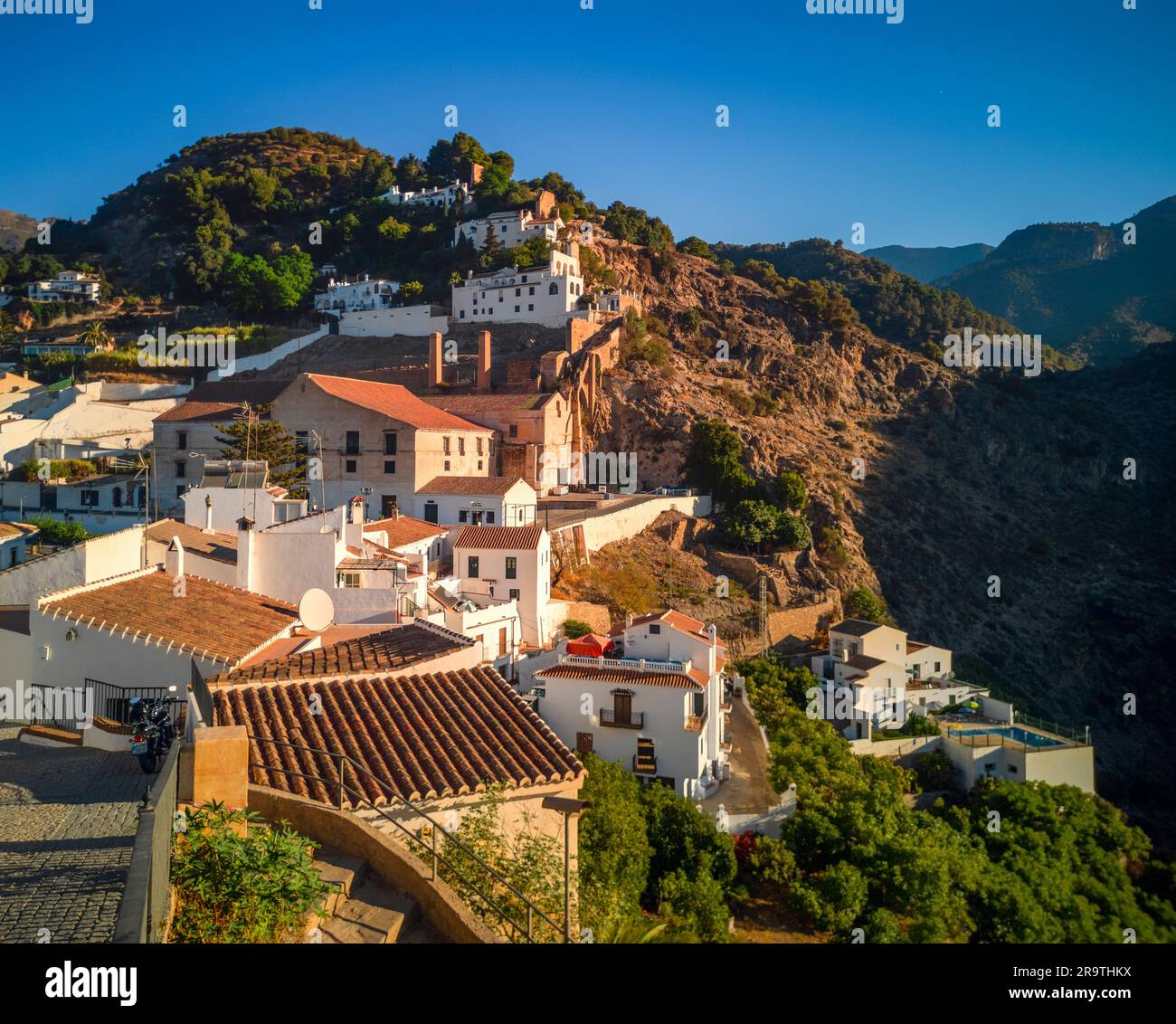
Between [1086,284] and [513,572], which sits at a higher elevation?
[1086,284]

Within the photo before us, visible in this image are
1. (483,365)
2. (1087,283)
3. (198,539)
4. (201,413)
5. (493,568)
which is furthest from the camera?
(1087,283)

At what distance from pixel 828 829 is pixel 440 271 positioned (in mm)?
51871

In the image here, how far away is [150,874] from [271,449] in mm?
32496

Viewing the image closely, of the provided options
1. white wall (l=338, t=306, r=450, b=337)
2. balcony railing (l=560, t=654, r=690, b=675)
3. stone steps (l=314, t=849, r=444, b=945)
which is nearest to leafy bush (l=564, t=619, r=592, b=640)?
balcony railing (l=560, t=654, r=690, b=675)

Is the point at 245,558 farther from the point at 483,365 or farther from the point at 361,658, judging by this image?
the point at 483,365

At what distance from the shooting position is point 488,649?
23.1 metres

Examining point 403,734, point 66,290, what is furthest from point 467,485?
point 66,290

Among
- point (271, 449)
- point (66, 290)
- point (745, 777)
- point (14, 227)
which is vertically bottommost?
point (745, 777)

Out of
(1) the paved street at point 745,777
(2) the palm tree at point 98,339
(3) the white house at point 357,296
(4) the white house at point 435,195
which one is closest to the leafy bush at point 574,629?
(1) the paved street at point 745,777

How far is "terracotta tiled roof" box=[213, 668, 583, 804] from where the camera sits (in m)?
7.64

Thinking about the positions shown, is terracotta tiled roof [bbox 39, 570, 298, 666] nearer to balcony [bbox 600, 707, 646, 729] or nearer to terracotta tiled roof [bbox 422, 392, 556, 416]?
balcony [bbox 600, 707, 646, 729]

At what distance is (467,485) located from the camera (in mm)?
34594

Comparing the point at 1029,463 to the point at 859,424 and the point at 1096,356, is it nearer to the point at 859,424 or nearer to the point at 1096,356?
the point at 859,424

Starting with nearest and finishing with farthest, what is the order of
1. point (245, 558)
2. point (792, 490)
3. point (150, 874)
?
point (150, 874) < point (245, 558) < point (792, 490)
